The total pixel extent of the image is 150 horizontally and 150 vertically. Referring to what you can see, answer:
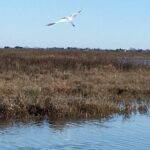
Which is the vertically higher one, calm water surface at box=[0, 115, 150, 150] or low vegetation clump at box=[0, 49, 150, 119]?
low vegetation clump at box=[0, 49, 150, 119]

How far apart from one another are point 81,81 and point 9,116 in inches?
357

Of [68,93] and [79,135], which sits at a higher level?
[68,93]

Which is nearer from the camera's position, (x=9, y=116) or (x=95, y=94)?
(x=9, y=116)

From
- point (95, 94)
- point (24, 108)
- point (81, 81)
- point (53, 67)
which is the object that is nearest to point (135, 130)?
point (24, 108)

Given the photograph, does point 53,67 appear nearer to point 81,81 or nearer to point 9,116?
point 81,81

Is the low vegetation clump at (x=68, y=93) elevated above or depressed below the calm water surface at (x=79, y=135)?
above

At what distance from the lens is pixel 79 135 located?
13617mm

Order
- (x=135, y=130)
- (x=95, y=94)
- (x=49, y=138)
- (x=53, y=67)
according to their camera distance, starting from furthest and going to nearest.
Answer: (x=53, y=67) < (x=95, y=94) < (x=135, y=130) < (x=49, y=138)

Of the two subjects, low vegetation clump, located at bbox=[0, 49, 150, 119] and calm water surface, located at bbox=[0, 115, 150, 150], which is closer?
calm water surface, located at bbox=[0, 115, 150, 150]

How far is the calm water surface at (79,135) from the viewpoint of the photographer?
40.1ft

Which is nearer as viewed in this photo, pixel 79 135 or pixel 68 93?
pixel 79 135

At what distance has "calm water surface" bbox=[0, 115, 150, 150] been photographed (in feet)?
40.1

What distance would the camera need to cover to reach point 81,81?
79.5 ft

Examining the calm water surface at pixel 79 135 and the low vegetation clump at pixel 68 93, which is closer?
the calm water surface at pixel 79 135
